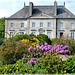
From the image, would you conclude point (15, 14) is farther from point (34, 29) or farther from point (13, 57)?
point (13, 57)

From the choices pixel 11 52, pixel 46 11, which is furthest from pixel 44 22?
pixel 11 52

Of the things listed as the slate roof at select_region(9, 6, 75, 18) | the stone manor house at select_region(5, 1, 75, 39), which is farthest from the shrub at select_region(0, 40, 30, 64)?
the slate roof at select_region(9, 6, 75, 18)

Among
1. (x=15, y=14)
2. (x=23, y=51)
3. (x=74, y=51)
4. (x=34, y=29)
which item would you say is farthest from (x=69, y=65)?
(x=15, y=14)

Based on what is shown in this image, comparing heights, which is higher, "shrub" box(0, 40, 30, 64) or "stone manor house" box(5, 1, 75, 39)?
"stone manor house" box(5, 1, 75, 39)

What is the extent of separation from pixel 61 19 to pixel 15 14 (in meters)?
11.8

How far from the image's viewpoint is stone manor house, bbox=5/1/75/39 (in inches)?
1294

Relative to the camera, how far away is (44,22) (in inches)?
1305

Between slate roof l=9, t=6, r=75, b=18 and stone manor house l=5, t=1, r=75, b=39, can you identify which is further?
slate roof l=9, t=6, r=75, b=18

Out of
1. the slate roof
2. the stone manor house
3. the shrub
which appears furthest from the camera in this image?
the slate roof

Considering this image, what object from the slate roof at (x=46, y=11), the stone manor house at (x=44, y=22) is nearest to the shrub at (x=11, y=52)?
the stone manor house at (x=44, y=22)

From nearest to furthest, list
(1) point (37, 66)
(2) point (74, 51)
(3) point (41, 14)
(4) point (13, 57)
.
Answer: (1) point (37, 66) < (4) point (13, 57) < (2) point (74, 51) < (3) point (41, 14)

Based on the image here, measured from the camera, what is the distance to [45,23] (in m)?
33.2

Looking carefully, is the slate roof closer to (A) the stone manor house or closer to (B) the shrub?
(A) the stone manor house

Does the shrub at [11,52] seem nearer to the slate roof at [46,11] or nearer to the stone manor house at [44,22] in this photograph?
the stone manor house at [44,22]
